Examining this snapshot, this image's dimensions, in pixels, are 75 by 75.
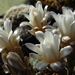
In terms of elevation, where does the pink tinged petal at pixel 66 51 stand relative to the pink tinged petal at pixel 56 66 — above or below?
above

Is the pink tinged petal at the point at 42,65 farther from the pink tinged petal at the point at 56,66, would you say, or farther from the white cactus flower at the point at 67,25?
the white cactus flower at the point at 67,25

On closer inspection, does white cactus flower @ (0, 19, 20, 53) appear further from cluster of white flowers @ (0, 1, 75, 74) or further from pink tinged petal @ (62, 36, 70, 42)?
pink tinged petal @ (62, 36, 70, 42)

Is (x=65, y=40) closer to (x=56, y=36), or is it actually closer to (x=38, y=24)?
(x=56, y=36)

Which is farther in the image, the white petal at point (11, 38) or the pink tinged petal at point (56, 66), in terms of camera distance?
the white petal at point (11, 38)

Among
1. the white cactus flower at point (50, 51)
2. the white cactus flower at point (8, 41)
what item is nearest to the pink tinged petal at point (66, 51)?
the white cactus flower at point (50, 51)

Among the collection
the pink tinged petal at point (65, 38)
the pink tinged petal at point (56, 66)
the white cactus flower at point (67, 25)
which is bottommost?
the pink tinged petal at point (56, 66)

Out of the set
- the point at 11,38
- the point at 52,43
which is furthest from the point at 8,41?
the point at 52,43

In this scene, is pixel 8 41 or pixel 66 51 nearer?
pixel 66 51

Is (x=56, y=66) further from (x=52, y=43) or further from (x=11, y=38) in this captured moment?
(x=11, y=38)

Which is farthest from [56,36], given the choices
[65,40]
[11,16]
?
[11,16]

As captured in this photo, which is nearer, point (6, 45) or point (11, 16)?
point (6, 45)

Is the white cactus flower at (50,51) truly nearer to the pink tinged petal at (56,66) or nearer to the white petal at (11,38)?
the pink tinged petal at (56,66)
